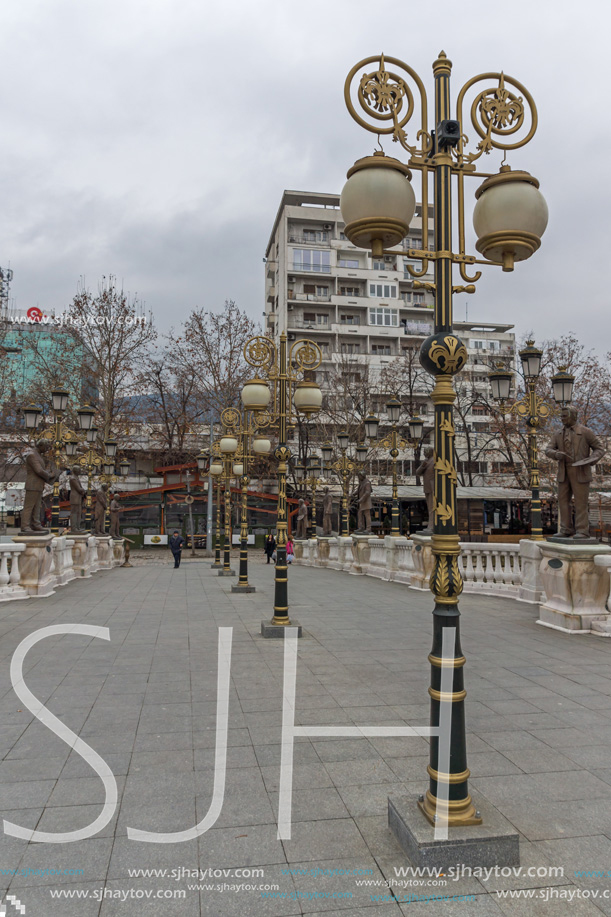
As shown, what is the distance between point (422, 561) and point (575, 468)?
223 inches

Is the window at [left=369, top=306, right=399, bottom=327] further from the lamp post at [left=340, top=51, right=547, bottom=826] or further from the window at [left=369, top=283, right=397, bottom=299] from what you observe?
the lamp post at [left=340, top=51, right=547, bottom=826]

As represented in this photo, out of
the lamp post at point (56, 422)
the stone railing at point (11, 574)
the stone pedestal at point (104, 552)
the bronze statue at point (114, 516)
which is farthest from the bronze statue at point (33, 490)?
the bronze statue at point (114, 516)

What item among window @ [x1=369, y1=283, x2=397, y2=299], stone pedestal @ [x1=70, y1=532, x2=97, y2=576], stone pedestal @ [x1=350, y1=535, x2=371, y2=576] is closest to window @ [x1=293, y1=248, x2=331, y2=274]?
window @ [x1=369, y1=283, x2=397, y2=299]

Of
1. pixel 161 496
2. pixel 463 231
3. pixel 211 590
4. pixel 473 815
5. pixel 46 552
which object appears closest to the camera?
pixel 473 815

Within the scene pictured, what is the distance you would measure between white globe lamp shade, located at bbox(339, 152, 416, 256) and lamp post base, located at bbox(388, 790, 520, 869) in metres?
3.18

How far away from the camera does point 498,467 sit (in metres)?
40.1

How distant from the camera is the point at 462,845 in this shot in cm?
298

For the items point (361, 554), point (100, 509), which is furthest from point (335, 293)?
point (361, 554)


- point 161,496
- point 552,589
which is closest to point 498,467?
point 161,496

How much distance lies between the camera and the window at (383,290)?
56125 millimetres

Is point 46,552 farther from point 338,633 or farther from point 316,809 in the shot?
point 316,809

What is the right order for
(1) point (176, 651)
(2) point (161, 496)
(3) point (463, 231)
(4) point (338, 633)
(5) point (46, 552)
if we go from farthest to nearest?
(2) point (161, 496)
(5) point (46, 552)
(4) point (338, 633)
(1) point (176, 651)
(3) point (463, 231)

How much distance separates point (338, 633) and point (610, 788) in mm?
5492

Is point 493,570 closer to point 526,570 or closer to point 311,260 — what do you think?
point 526,570
